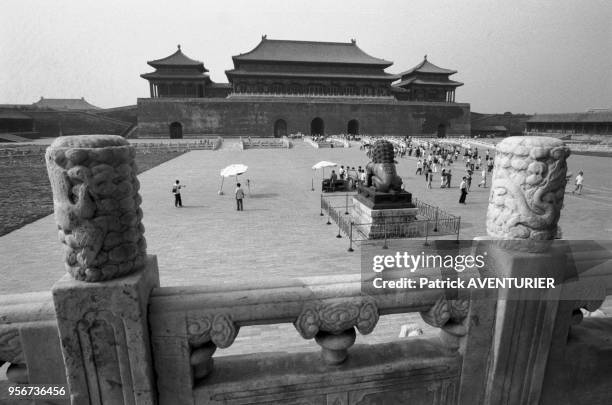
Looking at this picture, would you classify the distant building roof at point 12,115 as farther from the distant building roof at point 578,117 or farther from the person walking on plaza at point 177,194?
the distant building roof at point 578,117

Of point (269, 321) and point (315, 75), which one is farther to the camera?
point (315, 75)

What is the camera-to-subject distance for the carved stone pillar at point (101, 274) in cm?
149

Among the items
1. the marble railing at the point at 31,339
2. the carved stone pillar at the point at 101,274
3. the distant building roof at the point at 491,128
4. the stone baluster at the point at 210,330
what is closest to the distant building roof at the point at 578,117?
the distant building roof at the point at 491,128

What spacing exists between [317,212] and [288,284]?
9223 millimetres

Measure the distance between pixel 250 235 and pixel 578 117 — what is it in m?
53.4

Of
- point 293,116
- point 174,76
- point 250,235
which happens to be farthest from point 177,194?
point 174,76

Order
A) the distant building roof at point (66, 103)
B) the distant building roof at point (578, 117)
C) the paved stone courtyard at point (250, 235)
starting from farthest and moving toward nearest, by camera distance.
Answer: the distant building roof at point (66, 103)
the distant building roof at point (578, 117)
the paved stone courtyard at point (250, 235)

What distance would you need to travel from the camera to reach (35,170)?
21453 mm

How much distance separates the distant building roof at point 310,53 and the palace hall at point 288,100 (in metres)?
0.14

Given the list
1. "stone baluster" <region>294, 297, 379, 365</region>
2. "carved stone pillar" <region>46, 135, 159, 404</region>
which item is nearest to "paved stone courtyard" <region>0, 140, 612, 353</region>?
"stone baluster" <region>294, 297, 379, 365</region>

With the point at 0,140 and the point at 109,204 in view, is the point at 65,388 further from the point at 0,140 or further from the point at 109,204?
the point at 0,140

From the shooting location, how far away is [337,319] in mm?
1861

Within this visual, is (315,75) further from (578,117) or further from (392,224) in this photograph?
(392,224)

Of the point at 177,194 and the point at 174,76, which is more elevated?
the point at 174,76
